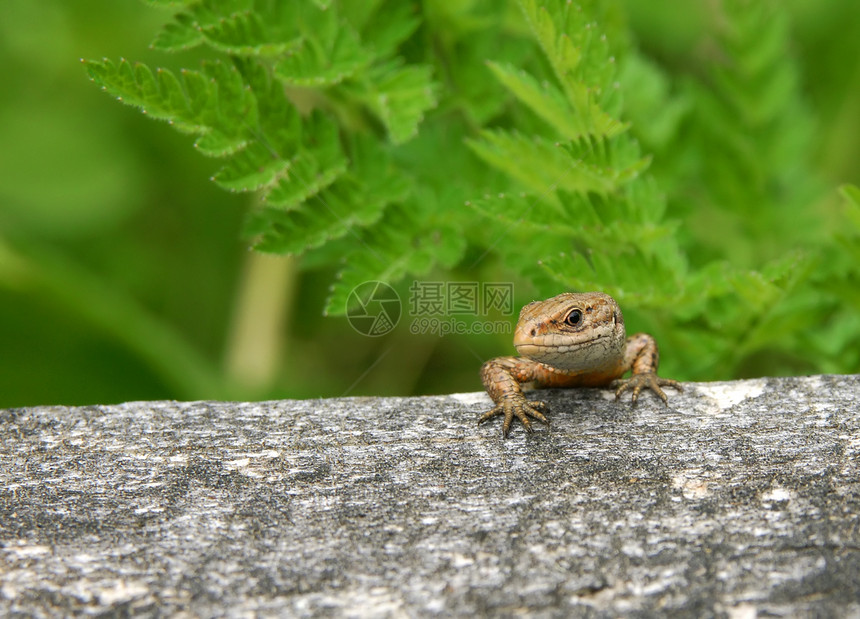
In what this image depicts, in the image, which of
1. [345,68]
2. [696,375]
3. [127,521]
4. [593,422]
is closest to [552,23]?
[345,68]

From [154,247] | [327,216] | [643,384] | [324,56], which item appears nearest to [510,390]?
[643,384]

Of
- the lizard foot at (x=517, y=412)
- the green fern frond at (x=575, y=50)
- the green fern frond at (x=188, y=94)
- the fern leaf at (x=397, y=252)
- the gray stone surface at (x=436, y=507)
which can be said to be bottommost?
the gray stone surface at (x=436, y=507)

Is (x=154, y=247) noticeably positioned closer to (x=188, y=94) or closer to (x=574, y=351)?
(x=188, y=94)

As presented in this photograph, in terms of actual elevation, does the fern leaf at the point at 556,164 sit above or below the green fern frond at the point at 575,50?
below

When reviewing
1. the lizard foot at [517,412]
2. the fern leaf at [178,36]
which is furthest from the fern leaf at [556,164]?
the fern leaf at [178,36]

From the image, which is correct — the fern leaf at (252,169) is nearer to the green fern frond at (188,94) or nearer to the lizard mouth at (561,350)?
the green fern frond at (188,94)
